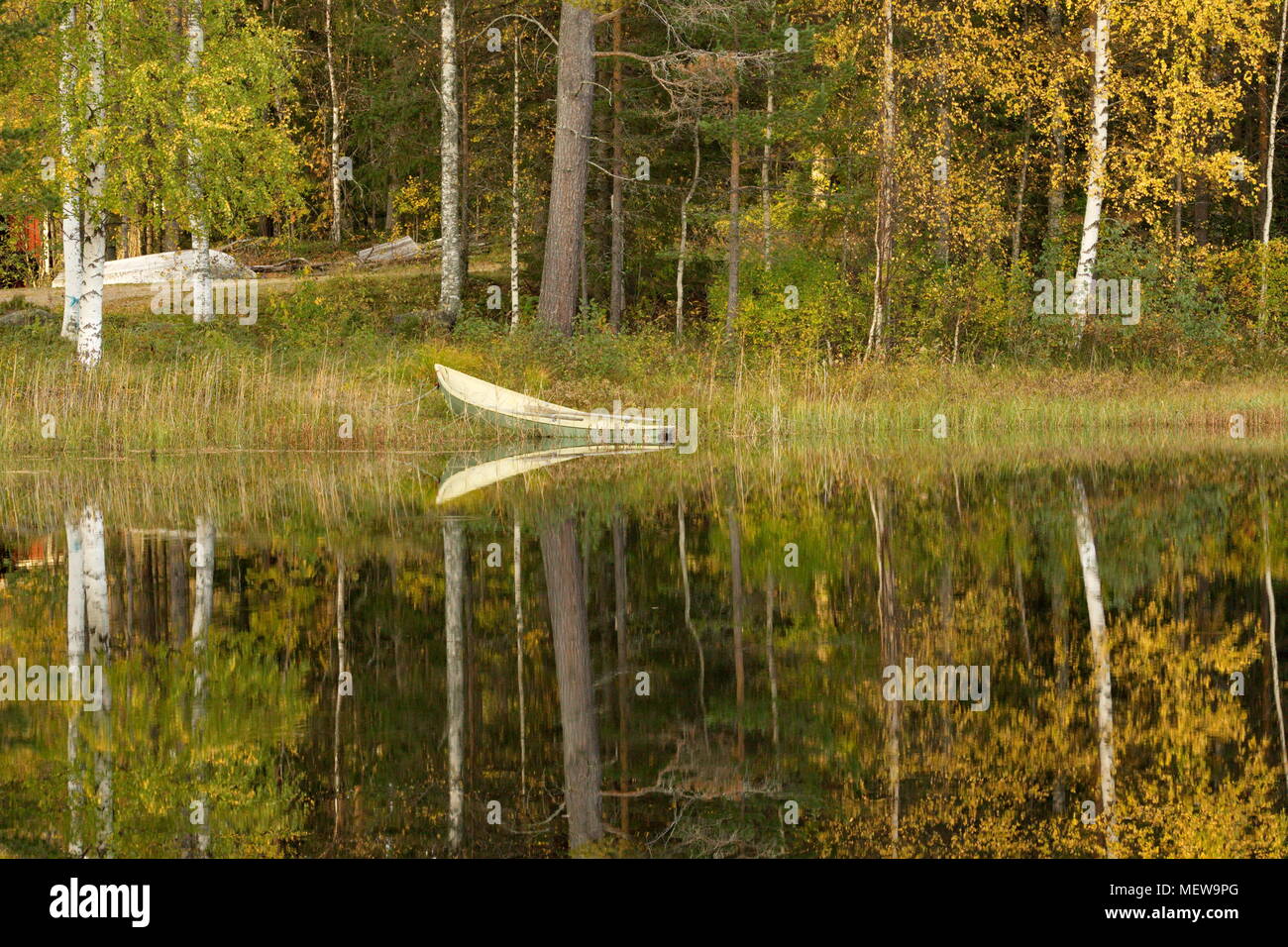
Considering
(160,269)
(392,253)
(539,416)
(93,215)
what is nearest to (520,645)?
(539,416)

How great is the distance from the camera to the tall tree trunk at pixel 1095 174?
2761 cm

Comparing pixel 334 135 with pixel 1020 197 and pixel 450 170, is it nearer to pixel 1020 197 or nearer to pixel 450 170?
pixel 450 170

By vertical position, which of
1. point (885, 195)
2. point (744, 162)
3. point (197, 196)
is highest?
point (744, 162)

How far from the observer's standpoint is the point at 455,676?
23.8ft

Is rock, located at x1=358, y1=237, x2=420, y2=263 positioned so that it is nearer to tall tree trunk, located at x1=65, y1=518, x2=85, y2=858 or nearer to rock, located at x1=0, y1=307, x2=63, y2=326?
rock, located at x1=0, y1=307, x2=63, y2=326

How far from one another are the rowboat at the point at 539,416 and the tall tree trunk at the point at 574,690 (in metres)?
→ 10.5

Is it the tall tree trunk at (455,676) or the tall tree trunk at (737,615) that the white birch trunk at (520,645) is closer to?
the tall tree trunk at (455,676)

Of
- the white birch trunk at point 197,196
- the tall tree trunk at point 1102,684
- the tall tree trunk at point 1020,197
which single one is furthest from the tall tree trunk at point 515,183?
the tall tree trunk at point 1102,684

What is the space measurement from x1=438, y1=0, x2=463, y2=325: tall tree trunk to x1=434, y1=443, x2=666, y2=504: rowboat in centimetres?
774

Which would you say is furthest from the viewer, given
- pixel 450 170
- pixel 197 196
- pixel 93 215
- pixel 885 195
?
pixel 450 170
